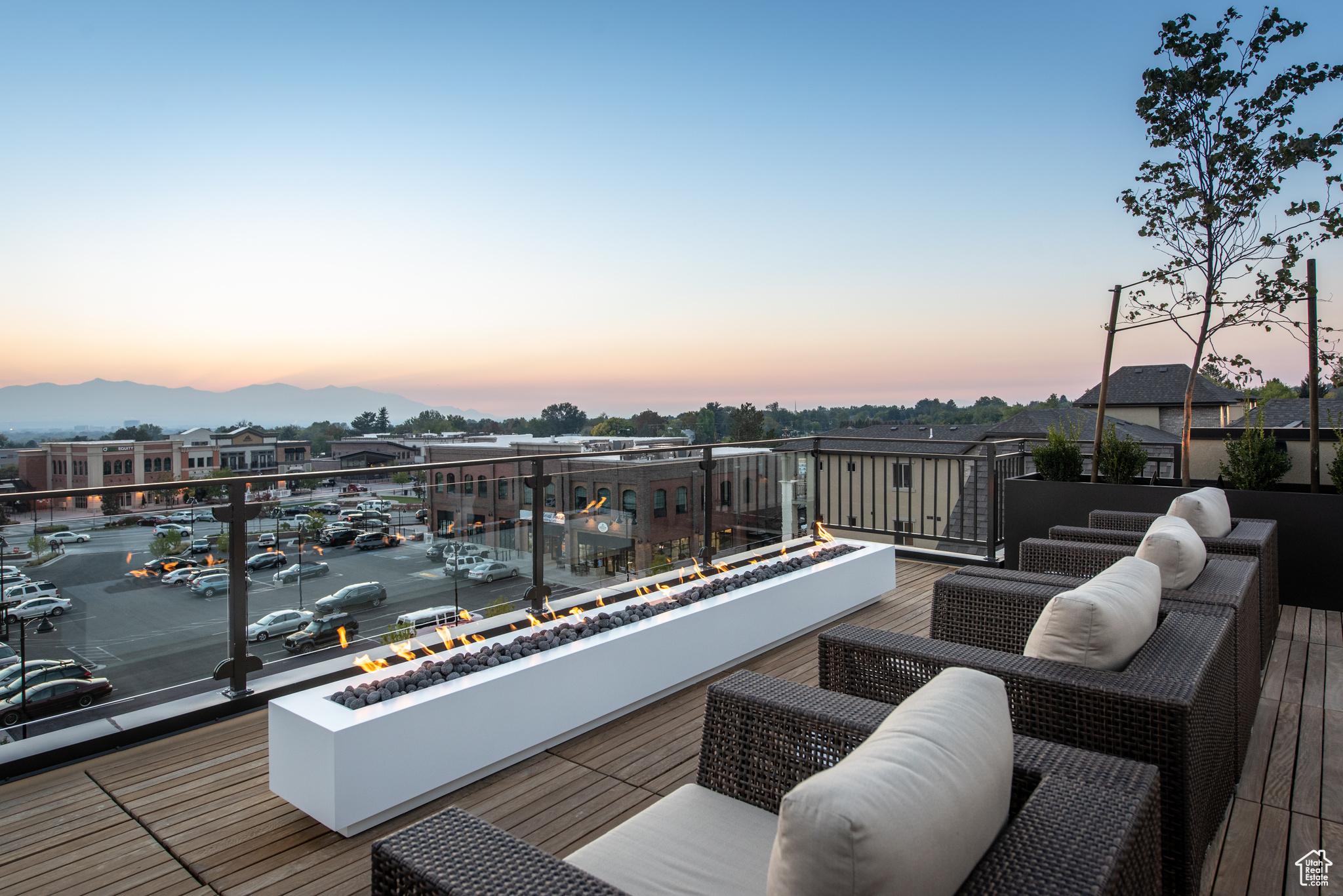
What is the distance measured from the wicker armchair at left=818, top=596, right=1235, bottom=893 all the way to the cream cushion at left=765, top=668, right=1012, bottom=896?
768 mm

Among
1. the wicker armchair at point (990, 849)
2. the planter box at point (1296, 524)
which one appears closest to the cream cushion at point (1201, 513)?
the planter box at point (1296, 524)

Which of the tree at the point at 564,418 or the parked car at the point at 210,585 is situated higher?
the tree at the point at 564,418

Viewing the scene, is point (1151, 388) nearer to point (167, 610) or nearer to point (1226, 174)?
point (1226, 174)

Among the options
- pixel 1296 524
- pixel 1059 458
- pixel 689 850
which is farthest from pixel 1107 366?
pixel 689 850

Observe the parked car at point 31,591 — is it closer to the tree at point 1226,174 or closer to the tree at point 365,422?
the tree at point 1226,174

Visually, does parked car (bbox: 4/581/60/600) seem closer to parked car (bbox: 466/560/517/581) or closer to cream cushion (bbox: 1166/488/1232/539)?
parked car (bbox: 466/560/517/581)

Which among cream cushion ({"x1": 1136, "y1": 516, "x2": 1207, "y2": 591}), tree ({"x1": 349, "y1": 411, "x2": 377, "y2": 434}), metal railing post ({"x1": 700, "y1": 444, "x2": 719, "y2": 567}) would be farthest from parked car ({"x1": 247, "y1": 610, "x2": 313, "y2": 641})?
tree ({"x1": 349, "y1": 411, "x2": 377, "y2": 434})

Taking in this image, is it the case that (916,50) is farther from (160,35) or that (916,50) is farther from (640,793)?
(160,35)

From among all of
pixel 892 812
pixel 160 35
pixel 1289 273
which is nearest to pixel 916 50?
pixel 1289 273

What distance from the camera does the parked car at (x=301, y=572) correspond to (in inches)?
114

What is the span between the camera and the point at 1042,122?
779 cm

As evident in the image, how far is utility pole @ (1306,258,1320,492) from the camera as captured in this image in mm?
4715

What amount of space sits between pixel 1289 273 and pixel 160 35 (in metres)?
12.4

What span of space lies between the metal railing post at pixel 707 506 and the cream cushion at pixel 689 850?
297cm
